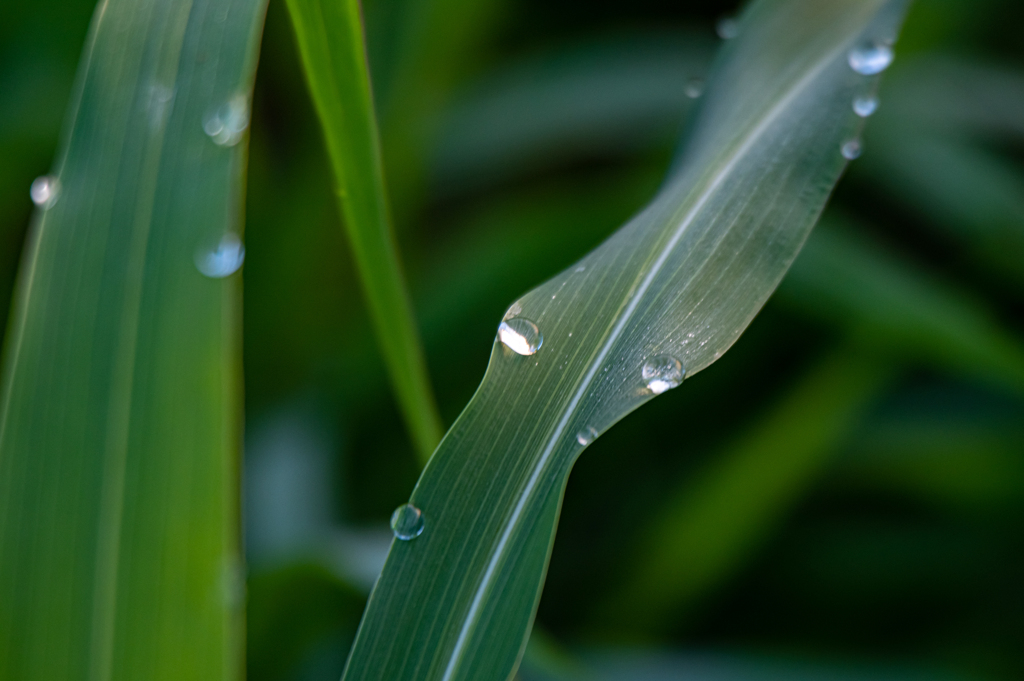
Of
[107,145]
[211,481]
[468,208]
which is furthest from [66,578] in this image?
[468,208]

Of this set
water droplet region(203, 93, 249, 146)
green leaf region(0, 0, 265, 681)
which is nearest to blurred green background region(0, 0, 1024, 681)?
green leaf region(0, 0, 265, 681)

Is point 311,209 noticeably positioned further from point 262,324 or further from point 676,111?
point 676,111

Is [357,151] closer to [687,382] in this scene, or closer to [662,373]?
[662,373]

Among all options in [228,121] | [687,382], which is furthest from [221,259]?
[687,382]

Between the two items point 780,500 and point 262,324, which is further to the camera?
point 262,324

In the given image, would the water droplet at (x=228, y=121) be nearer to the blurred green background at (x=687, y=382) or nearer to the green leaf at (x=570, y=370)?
the green leaf at (x=570, y=370)

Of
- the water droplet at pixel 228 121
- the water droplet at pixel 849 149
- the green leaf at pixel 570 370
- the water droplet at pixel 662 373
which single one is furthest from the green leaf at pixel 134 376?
the water droplet at pixel 849 149
